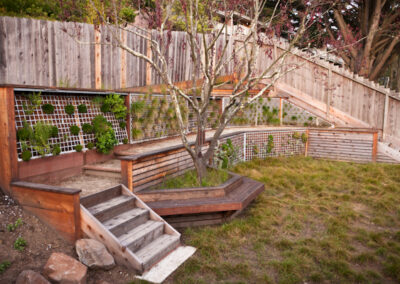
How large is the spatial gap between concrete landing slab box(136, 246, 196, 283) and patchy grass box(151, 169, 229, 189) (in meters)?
1.17

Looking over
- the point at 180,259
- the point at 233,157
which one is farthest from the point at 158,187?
the point at 233,157

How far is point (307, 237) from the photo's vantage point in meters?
4.53

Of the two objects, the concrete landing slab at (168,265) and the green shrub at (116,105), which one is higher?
the green shrub at (116,105)

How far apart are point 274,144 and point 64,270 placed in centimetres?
682

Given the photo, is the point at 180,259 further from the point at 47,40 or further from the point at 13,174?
the point at 47,40

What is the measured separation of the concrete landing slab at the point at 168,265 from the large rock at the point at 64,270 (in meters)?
0.59

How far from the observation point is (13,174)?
4121 millimetres

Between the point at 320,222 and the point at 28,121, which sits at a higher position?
the point at 28,121

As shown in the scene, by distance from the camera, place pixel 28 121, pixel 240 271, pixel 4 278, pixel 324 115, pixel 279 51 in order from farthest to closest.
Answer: pixel 279 51
pixel 324 115
pixel 28 121
pixel 240 271
pixel 4 278

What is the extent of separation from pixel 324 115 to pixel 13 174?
940 cm

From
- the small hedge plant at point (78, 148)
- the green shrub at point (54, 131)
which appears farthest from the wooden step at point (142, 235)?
the green shrub at point (54, 131)

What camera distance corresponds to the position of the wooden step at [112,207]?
12.8 ft

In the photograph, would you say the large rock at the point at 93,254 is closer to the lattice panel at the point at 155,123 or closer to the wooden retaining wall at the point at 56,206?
the wooden retaining wall at the point at 56,206

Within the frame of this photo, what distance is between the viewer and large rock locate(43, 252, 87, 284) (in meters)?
3.11
